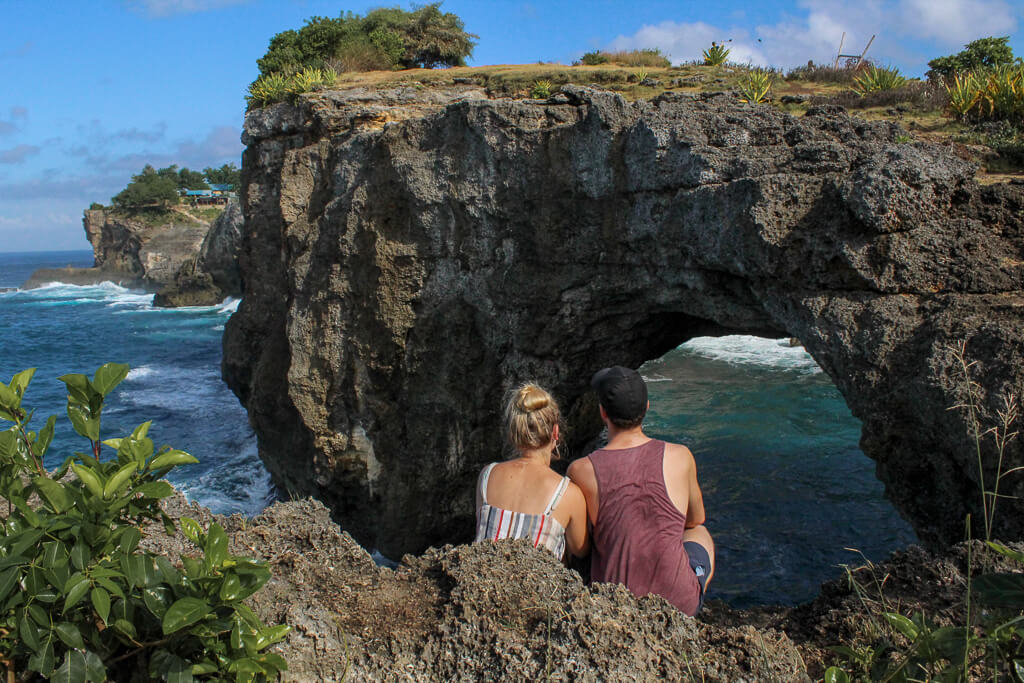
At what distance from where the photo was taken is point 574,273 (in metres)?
9.20

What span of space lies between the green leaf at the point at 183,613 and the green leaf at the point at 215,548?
0.11 metres

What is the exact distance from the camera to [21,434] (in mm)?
2521

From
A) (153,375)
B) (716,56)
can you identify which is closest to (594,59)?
(716,56)

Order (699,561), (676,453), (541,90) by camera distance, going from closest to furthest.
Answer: (676,453) → (699,561) → (541,90)

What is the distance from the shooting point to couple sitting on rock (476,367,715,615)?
11.4 ft

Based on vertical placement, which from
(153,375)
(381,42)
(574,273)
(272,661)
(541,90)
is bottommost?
(153,375)

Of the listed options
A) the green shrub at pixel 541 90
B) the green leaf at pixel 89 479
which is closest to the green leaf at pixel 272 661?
the green leaf at pixel 89 479

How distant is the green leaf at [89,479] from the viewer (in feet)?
7.06

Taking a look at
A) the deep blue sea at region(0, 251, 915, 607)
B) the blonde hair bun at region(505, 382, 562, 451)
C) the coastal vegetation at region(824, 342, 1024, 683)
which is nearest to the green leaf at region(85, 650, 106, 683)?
the blonde hair bun at region(505, 382, 562, 451)

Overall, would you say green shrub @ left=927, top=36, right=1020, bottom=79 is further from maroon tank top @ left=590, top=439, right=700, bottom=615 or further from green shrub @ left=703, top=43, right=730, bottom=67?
maroon tank top @ left=590, top=439, right=700, bottom=615

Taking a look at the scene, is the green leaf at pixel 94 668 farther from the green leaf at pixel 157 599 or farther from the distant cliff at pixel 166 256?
the distant cliff at pixel 166 256

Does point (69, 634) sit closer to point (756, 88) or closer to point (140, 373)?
point (756, 88)

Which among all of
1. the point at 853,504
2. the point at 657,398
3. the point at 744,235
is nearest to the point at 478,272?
the point at 744,235

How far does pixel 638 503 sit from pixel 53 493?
2516mm
